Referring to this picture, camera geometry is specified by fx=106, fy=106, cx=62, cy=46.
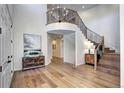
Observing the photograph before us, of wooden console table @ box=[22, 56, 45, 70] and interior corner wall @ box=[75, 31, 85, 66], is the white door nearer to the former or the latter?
wooden console table @ box=[22, 56, 45, 70]

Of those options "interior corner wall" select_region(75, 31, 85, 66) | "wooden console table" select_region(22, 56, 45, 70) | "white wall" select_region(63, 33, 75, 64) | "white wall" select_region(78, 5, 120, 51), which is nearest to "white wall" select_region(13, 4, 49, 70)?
"wooden console table" select_region(22, 56, 45, 70)

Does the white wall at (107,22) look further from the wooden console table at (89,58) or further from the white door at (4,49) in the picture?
the white door at (4,49)

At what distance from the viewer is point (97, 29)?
916 cm

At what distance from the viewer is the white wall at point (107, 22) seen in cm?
756

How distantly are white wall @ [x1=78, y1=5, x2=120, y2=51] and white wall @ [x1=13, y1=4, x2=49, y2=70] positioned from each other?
4.64 metres

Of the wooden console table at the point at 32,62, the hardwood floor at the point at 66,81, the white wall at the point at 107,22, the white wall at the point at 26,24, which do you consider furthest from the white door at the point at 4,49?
the white wall at the point at 107,22

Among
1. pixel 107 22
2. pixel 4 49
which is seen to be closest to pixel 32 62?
pixel 4 49

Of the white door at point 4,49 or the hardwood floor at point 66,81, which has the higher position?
the white door at point 4,49

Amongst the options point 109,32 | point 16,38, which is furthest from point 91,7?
point 16,38

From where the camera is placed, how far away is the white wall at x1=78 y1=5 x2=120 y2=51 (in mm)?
7562

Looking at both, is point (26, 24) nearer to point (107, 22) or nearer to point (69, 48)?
point (69, 48)

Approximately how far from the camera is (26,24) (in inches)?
254

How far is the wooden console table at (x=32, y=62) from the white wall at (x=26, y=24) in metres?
0.33
